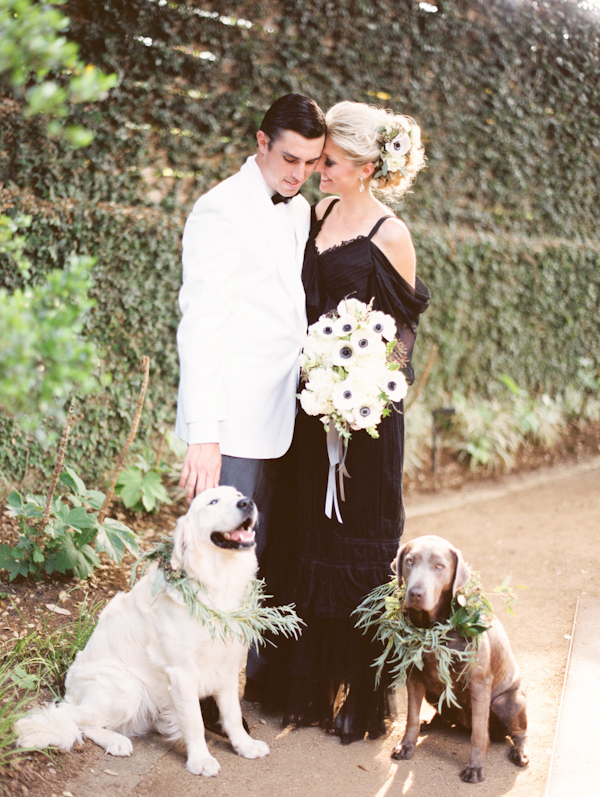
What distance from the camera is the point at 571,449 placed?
8047mm

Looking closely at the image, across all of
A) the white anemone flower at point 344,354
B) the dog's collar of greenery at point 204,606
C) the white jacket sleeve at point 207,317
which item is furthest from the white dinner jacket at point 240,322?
the dog's collar of greenery at point 204,606

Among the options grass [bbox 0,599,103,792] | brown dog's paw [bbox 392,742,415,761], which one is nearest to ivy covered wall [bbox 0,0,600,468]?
grass [bbox 0,599,103,792]

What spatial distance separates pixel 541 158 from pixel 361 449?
21.5 feet

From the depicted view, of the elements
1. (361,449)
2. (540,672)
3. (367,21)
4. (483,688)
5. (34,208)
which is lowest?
(540,672)

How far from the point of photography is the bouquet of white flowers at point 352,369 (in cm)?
269

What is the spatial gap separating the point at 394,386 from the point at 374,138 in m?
1.07

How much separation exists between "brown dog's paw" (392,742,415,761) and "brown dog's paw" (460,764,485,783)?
22cm

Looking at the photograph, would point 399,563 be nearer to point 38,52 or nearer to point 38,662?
point 38,662

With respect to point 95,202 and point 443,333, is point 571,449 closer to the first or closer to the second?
point 443,333

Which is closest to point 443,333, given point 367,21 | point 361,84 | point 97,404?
point 361,84

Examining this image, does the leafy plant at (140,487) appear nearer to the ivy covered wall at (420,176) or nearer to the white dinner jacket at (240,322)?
the ivy covered wall at (420,176)

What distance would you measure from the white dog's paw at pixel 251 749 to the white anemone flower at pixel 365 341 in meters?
1.62

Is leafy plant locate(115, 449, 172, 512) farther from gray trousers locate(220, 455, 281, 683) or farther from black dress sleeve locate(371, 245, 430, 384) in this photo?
black dress sleeve locate(371, 245, 430, 384)

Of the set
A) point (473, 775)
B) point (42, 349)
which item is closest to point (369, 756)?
point (473, 775)
